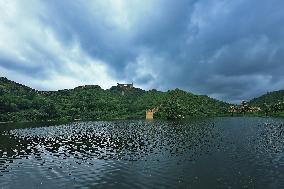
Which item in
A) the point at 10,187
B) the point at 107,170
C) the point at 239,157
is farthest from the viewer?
the point at 239,157

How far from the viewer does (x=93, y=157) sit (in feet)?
252

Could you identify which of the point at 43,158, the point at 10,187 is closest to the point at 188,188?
the point at 10,187

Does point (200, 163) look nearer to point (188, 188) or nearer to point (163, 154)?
point (163, 154)

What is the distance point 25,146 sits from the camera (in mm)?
103125

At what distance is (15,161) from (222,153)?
5273 centimetres

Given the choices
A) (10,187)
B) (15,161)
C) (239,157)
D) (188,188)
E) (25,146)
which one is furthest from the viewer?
(25,146)

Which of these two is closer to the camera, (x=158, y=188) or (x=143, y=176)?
(x=158, y=188)

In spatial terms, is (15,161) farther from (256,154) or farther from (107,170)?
(256,154)

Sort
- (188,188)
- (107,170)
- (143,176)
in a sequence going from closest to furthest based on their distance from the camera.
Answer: (188,188), (143,176), (107,170)

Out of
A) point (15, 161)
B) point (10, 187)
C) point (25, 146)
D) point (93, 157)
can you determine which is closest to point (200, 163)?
point (93, 157)

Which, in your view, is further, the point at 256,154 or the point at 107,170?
the point at 256,154

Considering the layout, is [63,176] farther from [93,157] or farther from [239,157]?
[239,157]

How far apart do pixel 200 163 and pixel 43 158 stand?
41375mm

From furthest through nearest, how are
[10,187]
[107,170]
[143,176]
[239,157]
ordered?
[239,157] < [107,170] < [143,176] < [10,187]
